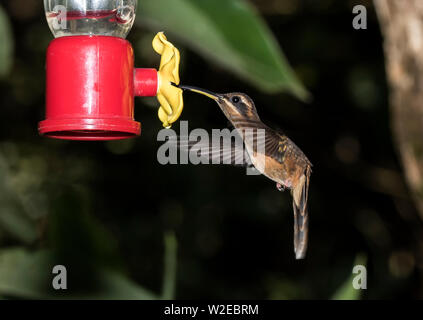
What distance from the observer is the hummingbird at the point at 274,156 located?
5.36 feet

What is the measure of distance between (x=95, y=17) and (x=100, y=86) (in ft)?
1.57

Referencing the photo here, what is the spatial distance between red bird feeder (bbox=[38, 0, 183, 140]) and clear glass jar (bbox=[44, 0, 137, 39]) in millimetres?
332

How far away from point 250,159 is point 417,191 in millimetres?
1590

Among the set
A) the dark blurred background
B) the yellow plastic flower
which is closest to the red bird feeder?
the yellow plastic flower

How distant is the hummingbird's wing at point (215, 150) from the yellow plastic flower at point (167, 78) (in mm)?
93

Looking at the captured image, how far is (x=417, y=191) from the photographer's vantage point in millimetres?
3131

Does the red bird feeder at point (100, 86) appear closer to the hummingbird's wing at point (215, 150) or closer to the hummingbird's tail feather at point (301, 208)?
the hummingbird's wing at point (215, 150)

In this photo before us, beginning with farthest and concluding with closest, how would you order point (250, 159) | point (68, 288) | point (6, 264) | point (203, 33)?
point (68, 288)
point (6, 264)
point (203, 33)
point (250, 159)

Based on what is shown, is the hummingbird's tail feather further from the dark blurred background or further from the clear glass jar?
the dark blurred background

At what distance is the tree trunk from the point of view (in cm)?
286

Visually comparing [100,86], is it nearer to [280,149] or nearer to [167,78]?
[167,78]

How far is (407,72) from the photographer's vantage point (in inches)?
116

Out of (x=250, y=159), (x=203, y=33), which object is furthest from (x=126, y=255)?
(x=250, y=159)
